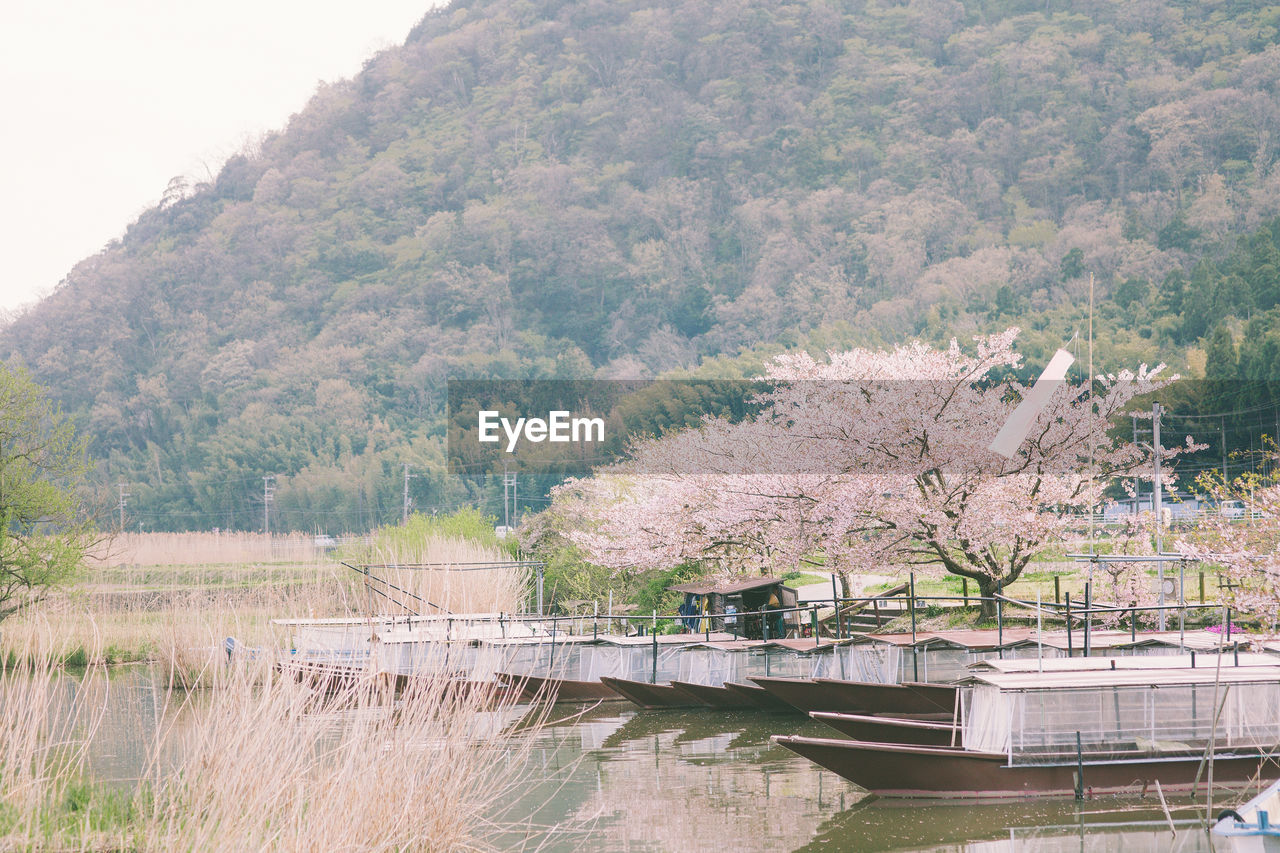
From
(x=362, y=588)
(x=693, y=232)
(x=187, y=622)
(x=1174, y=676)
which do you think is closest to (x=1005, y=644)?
(x=1174, y=676)

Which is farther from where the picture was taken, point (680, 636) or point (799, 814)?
point (680, 636)

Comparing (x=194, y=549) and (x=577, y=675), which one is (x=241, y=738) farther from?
(x=194, y=549)

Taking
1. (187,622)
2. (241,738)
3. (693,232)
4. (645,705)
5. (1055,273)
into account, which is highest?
(693,232)

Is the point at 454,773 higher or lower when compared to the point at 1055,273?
lower

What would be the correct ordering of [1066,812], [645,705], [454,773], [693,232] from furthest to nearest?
[693,232]
[645,705]
[1066,812]
[454,773]

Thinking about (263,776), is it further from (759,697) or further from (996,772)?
(759,697)

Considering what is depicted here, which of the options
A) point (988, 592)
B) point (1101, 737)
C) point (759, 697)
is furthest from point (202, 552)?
point (1101, 737)

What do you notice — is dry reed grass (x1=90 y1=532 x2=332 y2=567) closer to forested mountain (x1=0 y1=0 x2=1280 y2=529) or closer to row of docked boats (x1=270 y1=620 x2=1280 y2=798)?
row of docked boats (x1=270 y1=620 x2=1280 y2=798)

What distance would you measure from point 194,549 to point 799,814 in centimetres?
2533

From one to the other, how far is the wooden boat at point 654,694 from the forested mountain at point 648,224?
44606 millimetres

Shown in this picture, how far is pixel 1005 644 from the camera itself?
1623 cm

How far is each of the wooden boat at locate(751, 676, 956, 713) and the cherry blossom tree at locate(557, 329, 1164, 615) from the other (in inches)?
195

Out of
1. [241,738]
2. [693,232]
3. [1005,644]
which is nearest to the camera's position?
[241,738]

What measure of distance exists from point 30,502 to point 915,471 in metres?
17.3
